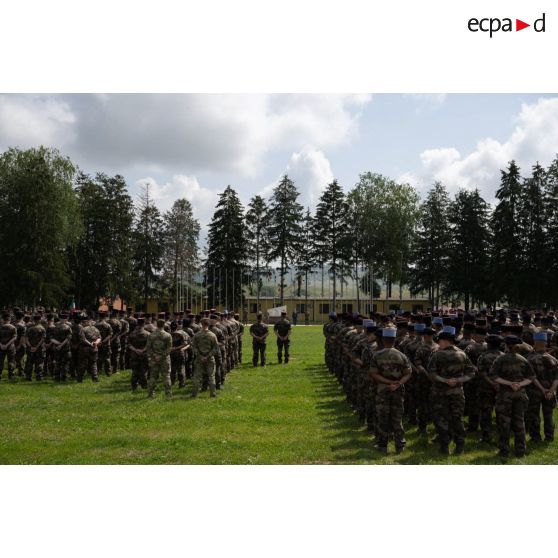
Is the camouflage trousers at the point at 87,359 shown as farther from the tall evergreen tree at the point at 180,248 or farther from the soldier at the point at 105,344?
the tall evergreen tree at the point at 180,248

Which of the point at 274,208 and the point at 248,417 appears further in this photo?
the point at 274,208

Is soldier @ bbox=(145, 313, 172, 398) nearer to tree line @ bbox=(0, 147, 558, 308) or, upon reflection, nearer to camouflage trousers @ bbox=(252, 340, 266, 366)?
camouflage trousers @ bbox=(252, 340, 266, 366)

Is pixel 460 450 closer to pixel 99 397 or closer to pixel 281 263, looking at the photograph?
pixel 99 397

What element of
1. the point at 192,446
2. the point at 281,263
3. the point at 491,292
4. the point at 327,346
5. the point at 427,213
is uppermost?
the point at 427,213

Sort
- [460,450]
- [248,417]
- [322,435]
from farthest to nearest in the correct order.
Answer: [248,417], [322,435], [460,450]

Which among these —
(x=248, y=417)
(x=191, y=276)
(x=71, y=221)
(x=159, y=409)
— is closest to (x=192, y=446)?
(x=248, y=417)

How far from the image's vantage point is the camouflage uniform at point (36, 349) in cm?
1970

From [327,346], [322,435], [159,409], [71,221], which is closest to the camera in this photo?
[322,435]

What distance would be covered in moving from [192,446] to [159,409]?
3701 millimetres

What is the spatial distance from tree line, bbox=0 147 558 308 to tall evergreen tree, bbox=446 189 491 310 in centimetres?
Result: 11

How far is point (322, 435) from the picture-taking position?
11.9 metres

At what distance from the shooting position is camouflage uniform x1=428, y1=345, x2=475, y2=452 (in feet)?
33.8

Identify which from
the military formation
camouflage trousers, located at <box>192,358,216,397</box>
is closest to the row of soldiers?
camouflage trousers, located at <box>192,358,216,397</box>

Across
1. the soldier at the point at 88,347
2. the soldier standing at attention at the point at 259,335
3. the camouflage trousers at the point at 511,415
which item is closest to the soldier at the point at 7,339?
the soldier at the point at 88,347
